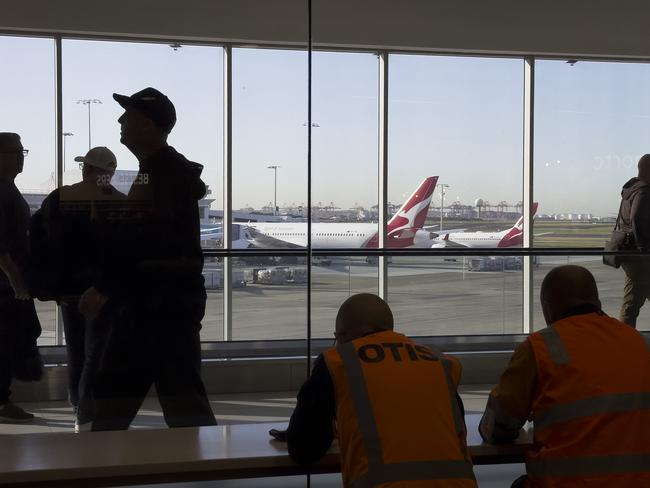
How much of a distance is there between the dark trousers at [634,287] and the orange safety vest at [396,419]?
9.43ft

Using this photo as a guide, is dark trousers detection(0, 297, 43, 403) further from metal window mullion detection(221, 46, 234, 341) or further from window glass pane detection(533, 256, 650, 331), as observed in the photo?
window glass pane detection(533, 256, 650, 331)

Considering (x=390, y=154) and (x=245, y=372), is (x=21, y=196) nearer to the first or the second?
(x=245, y=372)

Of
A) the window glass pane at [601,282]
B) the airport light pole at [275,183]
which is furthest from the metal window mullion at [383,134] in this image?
the window glass pane at [601,282]

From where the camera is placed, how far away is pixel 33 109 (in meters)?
3.14

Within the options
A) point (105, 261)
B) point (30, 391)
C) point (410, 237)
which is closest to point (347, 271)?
point (410, 237)

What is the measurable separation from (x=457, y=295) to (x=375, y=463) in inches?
112

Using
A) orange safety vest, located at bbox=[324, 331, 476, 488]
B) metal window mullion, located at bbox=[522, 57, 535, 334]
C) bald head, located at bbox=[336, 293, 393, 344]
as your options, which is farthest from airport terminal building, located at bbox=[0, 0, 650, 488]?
orange safety vest, located at bbox=[324, 331, 476, 488]

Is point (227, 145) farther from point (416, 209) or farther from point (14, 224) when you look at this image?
point (416, 209)

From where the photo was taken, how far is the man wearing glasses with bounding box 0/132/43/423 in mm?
3100

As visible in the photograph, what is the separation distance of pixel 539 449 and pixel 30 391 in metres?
Result: 2.10

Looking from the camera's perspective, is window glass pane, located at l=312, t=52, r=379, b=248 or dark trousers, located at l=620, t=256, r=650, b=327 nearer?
window glass pane, located at l=312, t=52, r=379, b=248

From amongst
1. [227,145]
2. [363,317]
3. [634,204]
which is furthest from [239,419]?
[634,204]

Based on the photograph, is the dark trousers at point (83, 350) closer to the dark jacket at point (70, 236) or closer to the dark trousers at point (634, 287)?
the dark jacket at point (70, 236)

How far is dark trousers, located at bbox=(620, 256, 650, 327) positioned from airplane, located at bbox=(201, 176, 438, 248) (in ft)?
3.92
